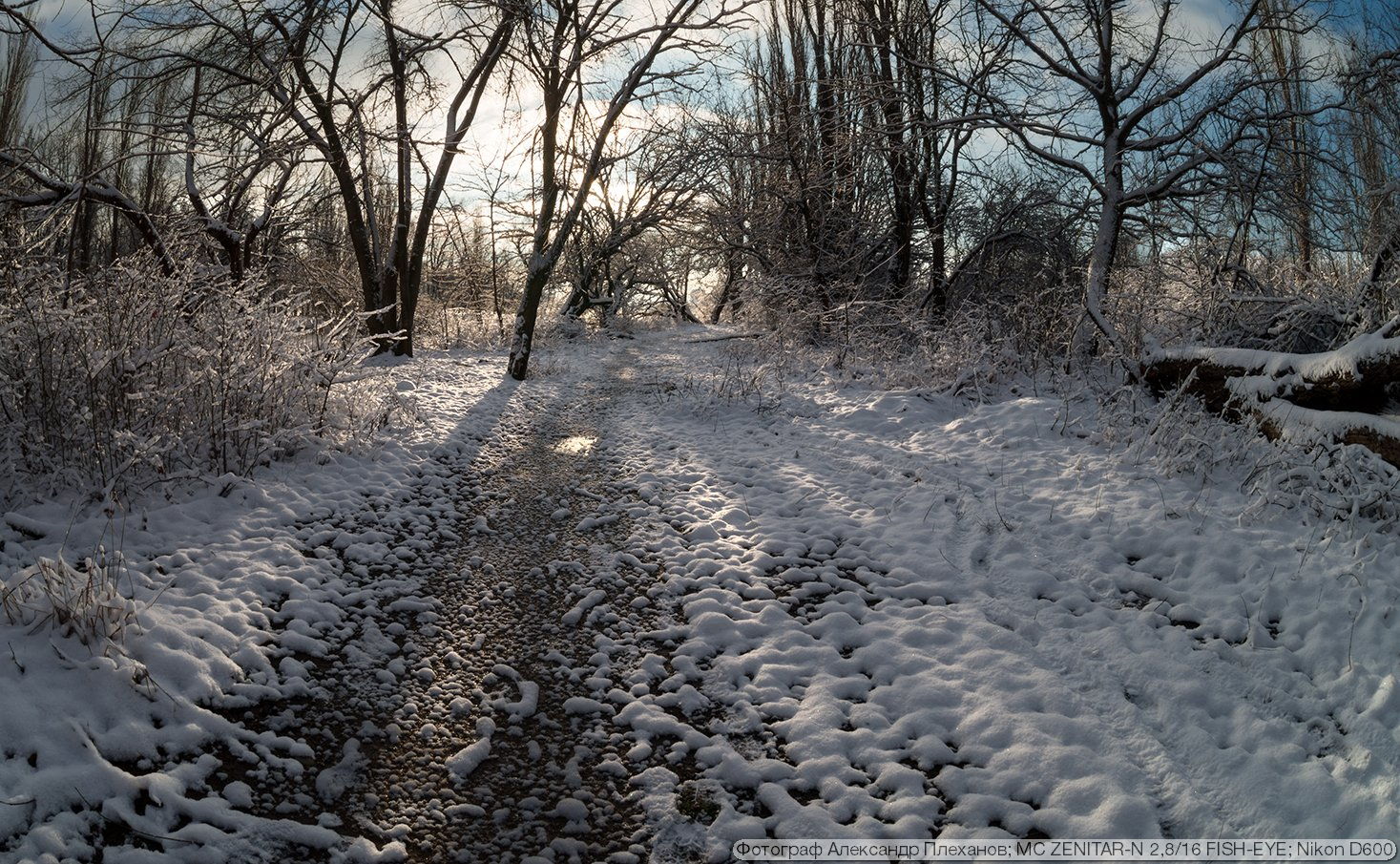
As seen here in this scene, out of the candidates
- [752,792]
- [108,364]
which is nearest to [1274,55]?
[752,792]

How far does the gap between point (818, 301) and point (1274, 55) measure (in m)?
9.83

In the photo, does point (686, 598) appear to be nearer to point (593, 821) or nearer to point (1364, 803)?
point (593, 821)

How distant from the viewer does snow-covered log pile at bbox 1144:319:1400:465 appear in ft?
15.3

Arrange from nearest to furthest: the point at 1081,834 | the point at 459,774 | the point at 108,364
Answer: the point at 1081,834 → the point at 459,774 → the point at 108,364

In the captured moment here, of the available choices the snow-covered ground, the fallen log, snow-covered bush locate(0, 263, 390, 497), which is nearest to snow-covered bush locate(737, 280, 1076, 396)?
the fallen log

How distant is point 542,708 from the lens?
3.45m

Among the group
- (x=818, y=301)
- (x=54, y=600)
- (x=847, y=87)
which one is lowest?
(x=54, y=600)

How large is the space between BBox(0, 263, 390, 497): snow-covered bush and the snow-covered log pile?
24.7 ft

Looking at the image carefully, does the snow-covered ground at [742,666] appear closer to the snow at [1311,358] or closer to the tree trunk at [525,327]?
the snow at [1311,358]

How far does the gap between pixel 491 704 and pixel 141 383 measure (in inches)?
144

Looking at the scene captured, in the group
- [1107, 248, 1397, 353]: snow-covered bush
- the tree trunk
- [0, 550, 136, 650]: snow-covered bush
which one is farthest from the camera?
the tree trunk

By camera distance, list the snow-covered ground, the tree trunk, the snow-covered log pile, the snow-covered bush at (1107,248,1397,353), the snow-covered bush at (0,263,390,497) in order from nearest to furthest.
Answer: the snow-covered ground → the snow-covered bush at (0,263,390,497) → the snow-covered log pile → the snow-covered bush at (1107,248,1397,353) → the tree trunk

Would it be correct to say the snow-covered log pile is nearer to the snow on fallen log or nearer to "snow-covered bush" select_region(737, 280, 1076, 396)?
the snow on fallen log

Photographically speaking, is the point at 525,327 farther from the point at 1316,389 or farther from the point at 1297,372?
the point at 1316,389
